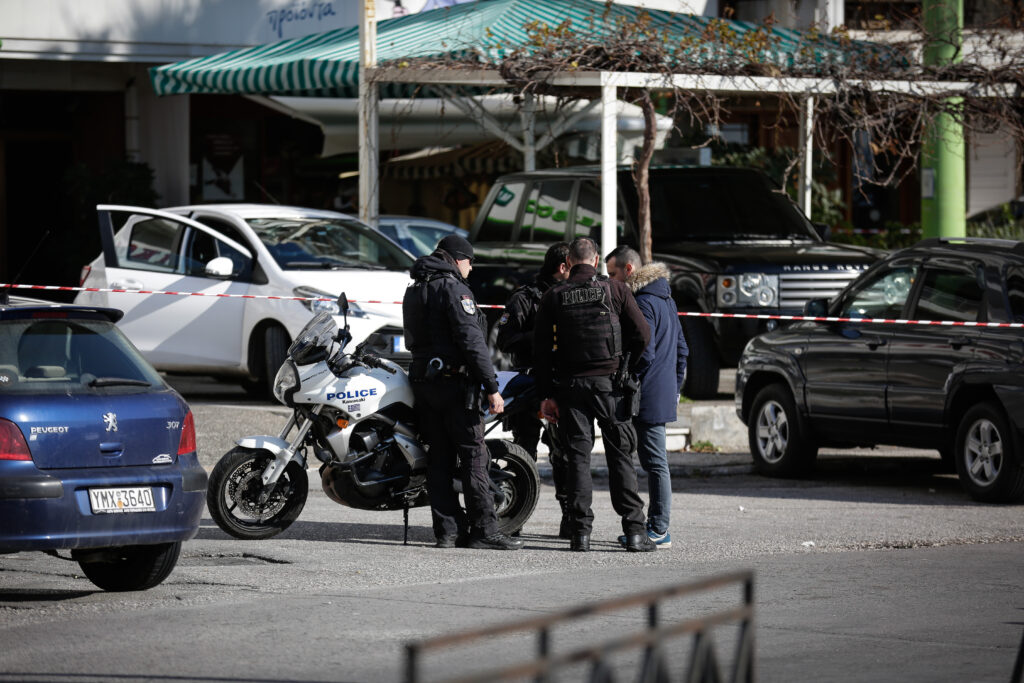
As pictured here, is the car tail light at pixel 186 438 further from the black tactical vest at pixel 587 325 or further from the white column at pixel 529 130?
the white column at pixel 529 130

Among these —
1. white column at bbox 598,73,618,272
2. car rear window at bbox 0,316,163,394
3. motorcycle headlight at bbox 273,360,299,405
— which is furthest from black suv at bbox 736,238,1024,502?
car rear window at bbox 0,316,163,394

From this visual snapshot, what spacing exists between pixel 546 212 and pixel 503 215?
0.63 m

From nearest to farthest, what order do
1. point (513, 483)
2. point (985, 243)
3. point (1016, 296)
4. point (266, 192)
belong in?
point (513, 483), point (1016, 296), point (985, 243), point (266, 192)

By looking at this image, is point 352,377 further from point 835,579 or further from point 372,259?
point 372,259

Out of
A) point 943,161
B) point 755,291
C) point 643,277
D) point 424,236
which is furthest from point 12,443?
point 424,236

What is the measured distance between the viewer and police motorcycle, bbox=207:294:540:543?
932cm

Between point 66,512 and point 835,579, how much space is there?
150 inches

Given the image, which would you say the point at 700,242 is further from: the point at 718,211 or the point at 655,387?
the point at 655,387

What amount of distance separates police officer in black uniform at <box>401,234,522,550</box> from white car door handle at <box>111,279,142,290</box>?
6627 millimetres

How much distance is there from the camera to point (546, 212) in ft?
53.9

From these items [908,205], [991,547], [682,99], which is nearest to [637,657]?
[991,547]

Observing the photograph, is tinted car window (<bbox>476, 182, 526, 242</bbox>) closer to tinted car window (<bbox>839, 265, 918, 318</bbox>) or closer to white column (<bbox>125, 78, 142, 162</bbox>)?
tinted car window (<bbox>839, 265, 918, 318</bbox>)

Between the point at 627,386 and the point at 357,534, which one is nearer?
the point at 627,386

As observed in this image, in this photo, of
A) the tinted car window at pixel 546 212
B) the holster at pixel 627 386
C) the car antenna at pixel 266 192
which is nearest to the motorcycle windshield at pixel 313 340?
the holster at pixel 627 386
